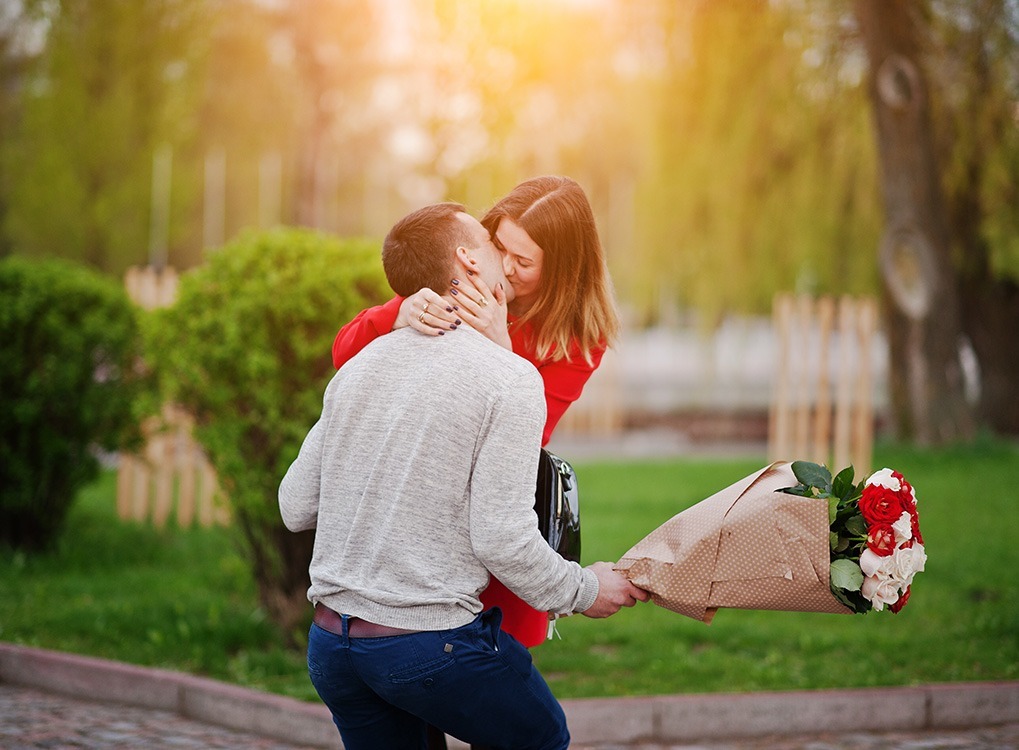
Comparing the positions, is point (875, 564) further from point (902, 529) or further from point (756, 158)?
point (756, 158)

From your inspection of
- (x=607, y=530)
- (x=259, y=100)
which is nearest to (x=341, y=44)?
(x=259, y=100)

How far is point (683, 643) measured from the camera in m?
6.52

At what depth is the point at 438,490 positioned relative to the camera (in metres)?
2.44

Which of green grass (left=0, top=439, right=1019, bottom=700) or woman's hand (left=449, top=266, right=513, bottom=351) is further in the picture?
green grass (left=0, top=439, right=1019, bottom=700)

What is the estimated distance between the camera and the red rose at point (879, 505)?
2736 millimetres

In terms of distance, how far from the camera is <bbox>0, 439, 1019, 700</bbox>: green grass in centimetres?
589

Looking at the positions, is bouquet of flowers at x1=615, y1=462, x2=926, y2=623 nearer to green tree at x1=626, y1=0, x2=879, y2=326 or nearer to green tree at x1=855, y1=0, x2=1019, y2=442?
green tree at x1=855, y1=0, x2=1019, y2=442

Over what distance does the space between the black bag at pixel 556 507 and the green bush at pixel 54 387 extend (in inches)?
244

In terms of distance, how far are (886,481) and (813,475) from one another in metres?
0.17

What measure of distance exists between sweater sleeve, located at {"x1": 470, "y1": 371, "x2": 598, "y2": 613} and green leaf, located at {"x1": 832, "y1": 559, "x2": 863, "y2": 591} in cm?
69

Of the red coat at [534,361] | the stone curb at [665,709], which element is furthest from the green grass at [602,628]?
the red coat at [534,361]

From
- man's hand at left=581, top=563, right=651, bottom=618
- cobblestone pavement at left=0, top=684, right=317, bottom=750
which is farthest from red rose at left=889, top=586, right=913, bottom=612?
cobblestone pavement at left=0, top=684, right=317, bottom=750

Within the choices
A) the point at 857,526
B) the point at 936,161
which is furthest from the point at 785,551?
the point at 936,161

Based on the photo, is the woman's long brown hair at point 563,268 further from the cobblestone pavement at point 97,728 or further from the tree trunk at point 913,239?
the tree trunk at point 913,239
